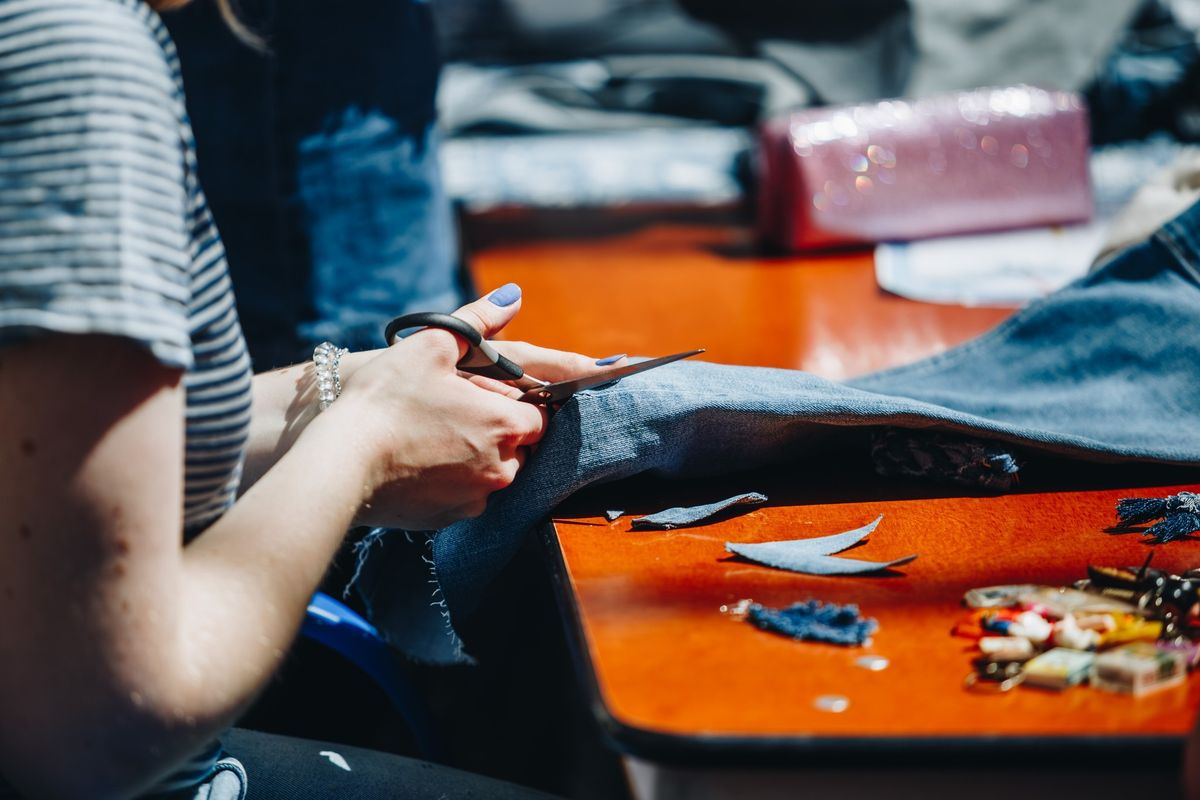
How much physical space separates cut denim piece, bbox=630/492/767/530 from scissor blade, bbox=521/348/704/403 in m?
0.11

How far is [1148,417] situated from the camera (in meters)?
1.01

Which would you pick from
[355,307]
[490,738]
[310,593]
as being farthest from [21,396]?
[490,738]

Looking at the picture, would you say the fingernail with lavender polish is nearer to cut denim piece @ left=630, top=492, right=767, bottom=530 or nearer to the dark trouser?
cut denim piece @ left=630, top=492, right=767, bottom=530

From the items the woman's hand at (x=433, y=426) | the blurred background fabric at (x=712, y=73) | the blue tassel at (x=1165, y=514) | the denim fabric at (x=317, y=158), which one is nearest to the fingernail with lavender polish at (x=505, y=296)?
the woman's hand at (x=433, y=426)

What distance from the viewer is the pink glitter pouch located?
1834mm

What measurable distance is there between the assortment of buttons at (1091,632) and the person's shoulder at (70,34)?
1.75 feet

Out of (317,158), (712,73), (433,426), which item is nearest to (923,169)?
(712,73)

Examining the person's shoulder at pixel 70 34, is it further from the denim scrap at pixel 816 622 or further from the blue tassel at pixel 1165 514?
the blue tassel at pixel 1165 514

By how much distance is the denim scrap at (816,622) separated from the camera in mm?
689

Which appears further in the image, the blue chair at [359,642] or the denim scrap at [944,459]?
the blue chair at [359,642]

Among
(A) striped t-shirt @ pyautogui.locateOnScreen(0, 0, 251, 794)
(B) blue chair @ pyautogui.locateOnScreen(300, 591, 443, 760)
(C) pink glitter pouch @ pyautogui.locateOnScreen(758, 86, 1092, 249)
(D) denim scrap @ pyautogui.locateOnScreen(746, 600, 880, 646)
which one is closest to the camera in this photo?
(A) striped t-shirt @ pyautogui.locateOnScreen(0, 0, 251, 794)

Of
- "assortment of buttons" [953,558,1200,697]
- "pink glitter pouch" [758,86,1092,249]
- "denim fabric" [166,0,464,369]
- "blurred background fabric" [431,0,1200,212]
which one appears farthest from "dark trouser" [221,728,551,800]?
"blurred background fabric" [431,0,1200,212]

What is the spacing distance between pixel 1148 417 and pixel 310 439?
2.25 feet

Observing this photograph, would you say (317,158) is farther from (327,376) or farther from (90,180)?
(90,180)
